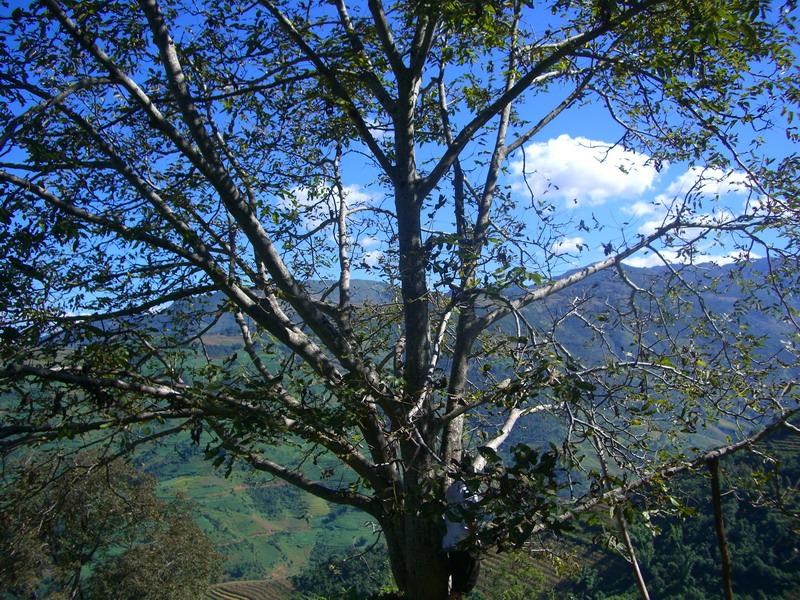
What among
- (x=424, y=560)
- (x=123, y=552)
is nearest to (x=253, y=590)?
(x=123, y=552)

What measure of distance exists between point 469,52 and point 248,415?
11.4 ft

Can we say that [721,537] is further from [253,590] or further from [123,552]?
[253,590]

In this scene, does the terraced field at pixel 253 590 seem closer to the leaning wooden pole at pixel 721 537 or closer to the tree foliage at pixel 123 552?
the tree foliage at pixel 123 552

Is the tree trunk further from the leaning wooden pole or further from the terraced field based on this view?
the terraced field

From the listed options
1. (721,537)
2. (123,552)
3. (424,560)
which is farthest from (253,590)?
(721,537)

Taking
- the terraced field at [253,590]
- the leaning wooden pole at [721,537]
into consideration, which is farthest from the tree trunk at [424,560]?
the terraced field at [253,590]

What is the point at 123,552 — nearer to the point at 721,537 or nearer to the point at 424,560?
the point at 424,560

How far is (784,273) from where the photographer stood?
4938 mm

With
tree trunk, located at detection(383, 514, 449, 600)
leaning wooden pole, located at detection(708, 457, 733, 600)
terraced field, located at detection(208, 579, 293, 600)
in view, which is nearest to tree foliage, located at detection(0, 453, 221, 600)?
tree trunk, located at detection(383, 514, 449, 600)

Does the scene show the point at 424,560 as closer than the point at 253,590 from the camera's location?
Yes

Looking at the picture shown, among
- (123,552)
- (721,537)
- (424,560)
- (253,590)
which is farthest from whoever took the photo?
(253,590)

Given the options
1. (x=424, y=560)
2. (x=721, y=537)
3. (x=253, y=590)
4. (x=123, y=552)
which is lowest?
(x=253, y=590)

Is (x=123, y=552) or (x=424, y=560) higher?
(x=424, y=560)

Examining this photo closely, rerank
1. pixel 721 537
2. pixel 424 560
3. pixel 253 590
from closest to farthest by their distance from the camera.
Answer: pixel 721 537, pixel 424 560, pixel 253 590
